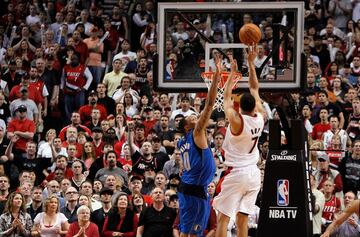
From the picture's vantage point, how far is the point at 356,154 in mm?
21234

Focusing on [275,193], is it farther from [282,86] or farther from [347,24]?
[347,24]

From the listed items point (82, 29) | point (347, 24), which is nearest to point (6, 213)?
point (82, 29)

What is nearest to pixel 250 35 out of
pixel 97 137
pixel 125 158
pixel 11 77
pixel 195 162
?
pixel 195 162

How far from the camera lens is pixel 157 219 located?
18.7m

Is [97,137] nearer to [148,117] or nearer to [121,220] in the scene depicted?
[148,117]

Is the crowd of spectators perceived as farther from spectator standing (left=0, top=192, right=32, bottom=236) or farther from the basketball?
the basketball

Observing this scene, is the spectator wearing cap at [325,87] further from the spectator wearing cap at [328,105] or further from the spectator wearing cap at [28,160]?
the spectator wearing cap at [28,160]

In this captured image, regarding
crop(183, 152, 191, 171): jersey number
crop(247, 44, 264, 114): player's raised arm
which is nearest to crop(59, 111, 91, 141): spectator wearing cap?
crop(183, 152, 191, 171): jersey number

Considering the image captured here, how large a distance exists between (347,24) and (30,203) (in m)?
9.94

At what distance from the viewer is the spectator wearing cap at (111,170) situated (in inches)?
814

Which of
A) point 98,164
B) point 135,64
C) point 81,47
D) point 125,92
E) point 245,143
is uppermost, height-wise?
point 81,47

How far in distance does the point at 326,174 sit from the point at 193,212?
18.6 feet

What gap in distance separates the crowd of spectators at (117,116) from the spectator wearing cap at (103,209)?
2cm

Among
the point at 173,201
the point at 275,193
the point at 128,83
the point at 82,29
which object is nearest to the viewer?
the point at 275,193
